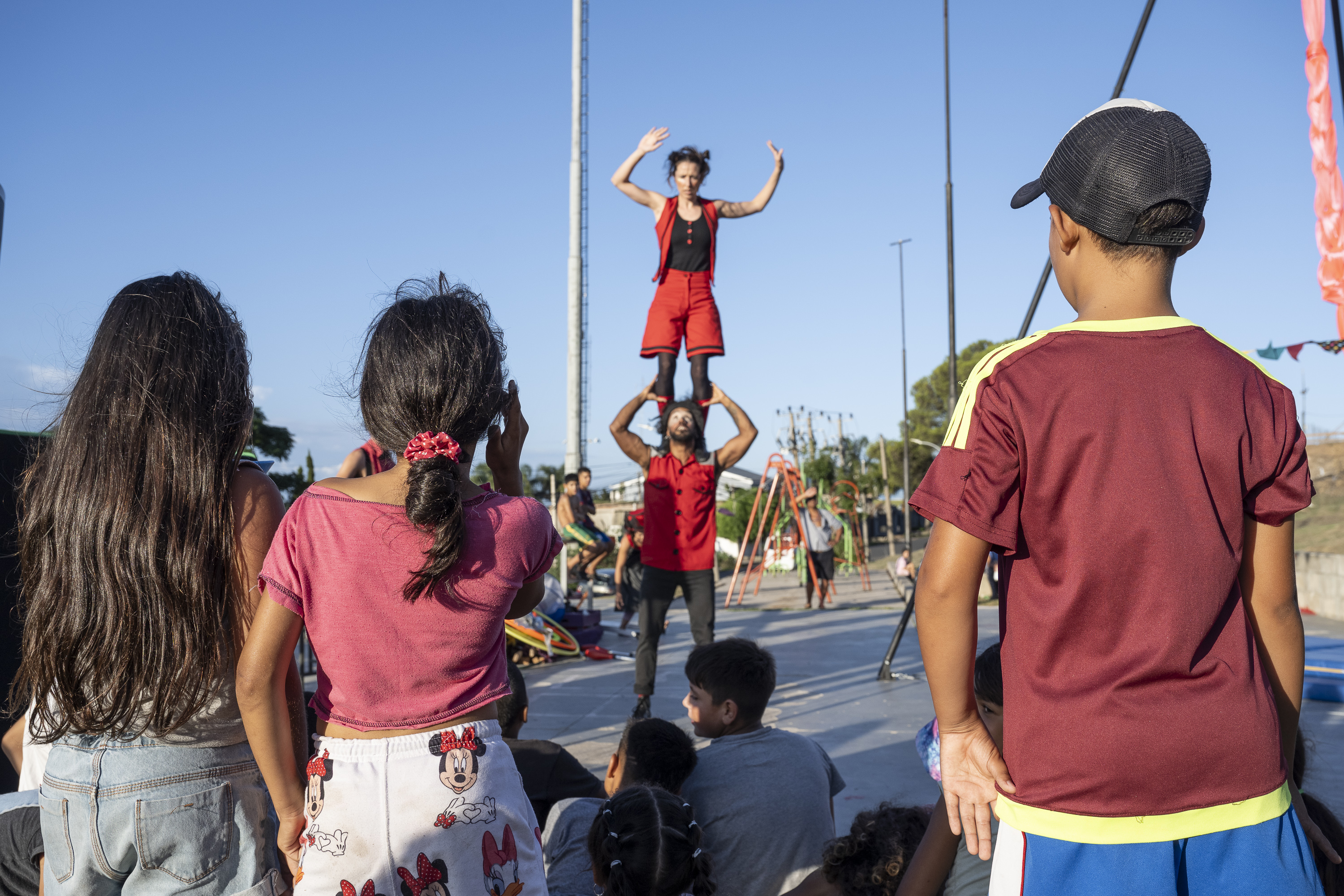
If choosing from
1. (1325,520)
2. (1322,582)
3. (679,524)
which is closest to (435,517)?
(679,524)

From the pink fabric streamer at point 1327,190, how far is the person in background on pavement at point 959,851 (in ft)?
25.0

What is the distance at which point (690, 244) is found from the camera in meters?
5.41

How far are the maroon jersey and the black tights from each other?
13.8 feet

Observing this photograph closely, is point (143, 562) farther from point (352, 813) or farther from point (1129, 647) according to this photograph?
point (1129, 647)

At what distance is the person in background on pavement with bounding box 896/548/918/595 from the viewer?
10496 millimetres

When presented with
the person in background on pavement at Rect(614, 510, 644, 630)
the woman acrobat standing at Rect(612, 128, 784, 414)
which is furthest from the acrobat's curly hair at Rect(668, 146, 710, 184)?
the person in background on pavement at Rect(614, 510, 644, 630)

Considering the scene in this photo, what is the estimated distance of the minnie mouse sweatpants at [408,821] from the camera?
4.88 ft

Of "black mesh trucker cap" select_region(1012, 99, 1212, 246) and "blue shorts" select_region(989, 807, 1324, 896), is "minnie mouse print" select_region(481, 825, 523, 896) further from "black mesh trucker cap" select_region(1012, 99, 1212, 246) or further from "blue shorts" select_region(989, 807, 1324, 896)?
"black mesh trucker cap" select_region(1012, 99, 1212, 246)

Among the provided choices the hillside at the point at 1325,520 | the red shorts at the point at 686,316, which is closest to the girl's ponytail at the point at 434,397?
the red shorts at the point at 686,316

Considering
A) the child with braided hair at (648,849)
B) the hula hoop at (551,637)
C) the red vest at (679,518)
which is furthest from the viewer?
the hula hoop at (551,637)

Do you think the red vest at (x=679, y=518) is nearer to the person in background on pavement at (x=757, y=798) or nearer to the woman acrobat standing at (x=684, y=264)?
the woman acrobat standing at (x=684, y=264)

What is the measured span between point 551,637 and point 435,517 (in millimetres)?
6369

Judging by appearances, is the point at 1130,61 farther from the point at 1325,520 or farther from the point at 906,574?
the point at 1325,520

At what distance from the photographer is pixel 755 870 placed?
2494 mm
